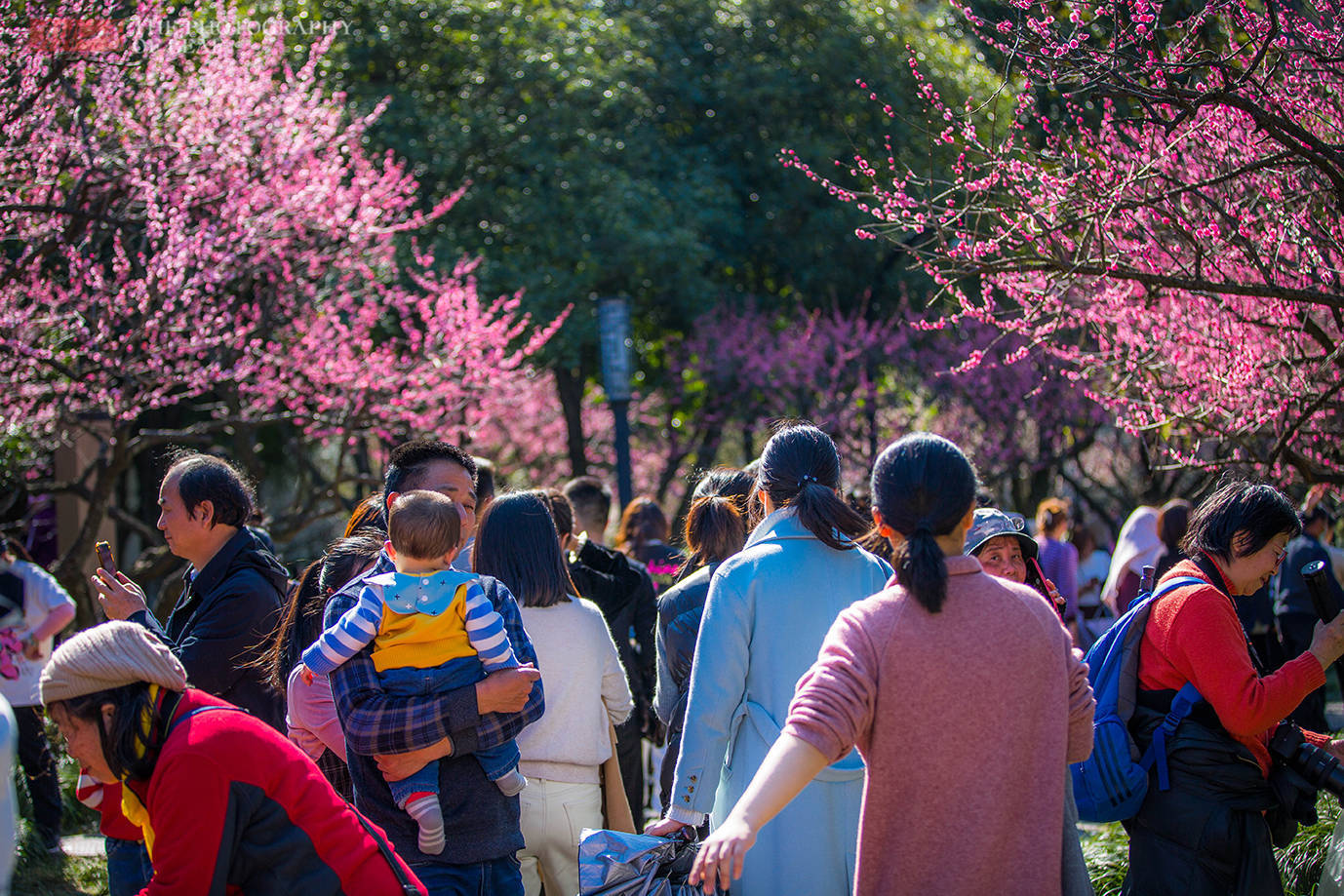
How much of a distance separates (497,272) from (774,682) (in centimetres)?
1051

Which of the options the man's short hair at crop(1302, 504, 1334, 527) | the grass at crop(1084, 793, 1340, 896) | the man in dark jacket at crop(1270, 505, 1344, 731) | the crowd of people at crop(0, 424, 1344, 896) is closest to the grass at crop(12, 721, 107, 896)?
the crowd of people at crop(0, 424, 1344, 896)

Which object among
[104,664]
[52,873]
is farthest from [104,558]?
[52,873]

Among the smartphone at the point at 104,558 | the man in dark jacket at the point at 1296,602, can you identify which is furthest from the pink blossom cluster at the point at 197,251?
the man in dark jacket at the point at 1296,602

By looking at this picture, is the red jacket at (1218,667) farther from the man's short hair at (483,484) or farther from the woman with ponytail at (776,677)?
the man's short hair at (483,484)

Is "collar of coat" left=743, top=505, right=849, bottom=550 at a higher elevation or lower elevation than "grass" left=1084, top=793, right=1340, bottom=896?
higher

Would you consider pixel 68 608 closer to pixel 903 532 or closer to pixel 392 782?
pixel 392 782

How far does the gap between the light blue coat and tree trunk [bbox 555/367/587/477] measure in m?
11.6

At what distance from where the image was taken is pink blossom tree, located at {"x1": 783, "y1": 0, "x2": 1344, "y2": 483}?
4363mm

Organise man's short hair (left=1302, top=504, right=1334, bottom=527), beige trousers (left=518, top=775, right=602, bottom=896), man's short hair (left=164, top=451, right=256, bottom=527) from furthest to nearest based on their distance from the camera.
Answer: man's short hair (left=1302, top=504, right=1334, bottom=527) < man's short hair (left=164, top=451, right=256, bottom=527) < beige trousers (left=518, top=775, right=602, bottom=896)

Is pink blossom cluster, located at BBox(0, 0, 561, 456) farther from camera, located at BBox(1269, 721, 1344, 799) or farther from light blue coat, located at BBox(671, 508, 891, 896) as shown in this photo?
camera, located at BBox(1269, 721, 1344, 799)

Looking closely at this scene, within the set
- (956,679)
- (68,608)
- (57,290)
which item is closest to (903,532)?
(956,679)

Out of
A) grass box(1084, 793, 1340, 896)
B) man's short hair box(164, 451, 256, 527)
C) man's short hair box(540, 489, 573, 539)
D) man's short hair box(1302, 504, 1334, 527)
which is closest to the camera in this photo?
man's short hair box(164, 451, 256, 527)

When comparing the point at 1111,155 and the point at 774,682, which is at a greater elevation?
the point at 1111,155

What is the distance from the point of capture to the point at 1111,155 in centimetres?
624
